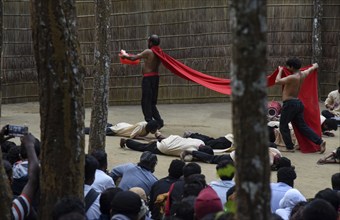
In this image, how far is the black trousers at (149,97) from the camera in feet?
39.3

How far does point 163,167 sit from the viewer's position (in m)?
9.36

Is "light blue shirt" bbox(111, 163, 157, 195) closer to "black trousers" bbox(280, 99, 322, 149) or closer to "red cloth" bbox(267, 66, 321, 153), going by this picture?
"black trousers" bbox(280, 99, 322, 149)

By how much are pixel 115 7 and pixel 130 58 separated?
386 cm

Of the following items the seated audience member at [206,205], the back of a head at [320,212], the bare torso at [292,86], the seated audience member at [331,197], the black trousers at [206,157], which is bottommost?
the black trousers at [206,157]

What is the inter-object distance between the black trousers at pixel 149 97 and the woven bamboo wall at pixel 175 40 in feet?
11.7

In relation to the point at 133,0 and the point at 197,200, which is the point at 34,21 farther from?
the point at 133,0

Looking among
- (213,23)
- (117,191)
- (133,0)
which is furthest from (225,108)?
→ (117,191)

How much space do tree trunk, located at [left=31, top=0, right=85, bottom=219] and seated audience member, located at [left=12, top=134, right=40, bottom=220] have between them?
0.29 feet

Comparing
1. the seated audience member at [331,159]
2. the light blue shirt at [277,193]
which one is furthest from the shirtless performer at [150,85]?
the light blue shirt at [277,193]

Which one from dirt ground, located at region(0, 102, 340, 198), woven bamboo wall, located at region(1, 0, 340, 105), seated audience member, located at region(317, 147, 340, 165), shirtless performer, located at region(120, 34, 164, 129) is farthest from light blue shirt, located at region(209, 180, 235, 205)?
woven bamboo wall, located at region(1, 0, 340, 105)

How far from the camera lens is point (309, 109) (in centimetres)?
1086

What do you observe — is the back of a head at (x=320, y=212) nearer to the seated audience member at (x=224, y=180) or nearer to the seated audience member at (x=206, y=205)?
the seated audience member at (x=206, y=205)

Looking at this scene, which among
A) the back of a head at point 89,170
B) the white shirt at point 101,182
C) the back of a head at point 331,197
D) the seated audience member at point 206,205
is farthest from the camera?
the white shirt at point 101,182

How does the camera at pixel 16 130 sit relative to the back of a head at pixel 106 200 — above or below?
above
